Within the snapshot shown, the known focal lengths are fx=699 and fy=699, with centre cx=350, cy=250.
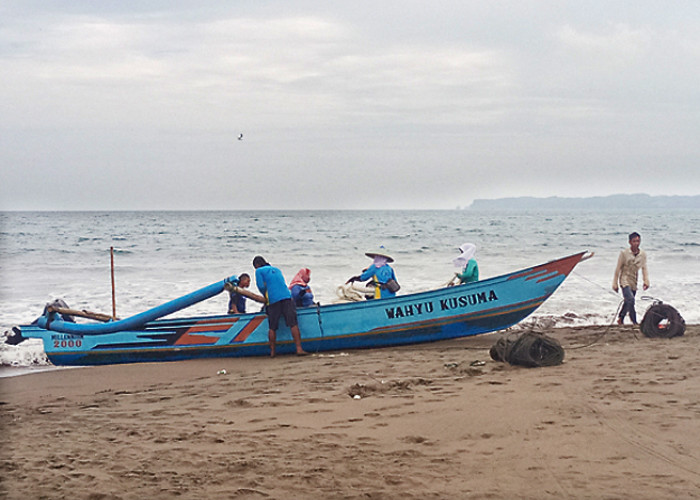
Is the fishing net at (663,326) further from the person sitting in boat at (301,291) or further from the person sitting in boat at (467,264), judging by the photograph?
the person sitting in boat at (301,291)

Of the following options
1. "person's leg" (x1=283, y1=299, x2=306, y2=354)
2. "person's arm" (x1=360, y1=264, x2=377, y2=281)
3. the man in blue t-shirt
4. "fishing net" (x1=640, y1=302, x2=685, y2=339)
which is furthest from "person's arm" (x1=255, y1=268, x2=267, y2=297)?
"fishing net" (x1=640, y1=302, x2=685, y2=339)

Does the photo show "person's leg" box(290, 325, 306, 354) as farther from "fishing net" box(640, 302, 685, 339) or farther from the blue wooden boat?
"fishing net" box(640, 302, 685, 339)

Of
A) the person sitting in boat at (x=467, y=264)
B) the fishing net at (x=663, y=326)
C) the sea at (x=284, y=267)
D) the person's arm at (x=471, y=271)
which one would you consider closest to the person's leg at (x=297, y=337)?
the sea at (x=284, y=267)

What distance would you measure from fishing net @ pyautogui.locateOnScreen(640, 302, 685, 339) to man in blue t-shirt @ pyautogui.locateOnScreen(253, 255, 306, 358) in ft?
15.9

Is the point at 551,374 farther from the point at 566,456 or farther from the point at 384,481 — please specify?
the point at 384,481

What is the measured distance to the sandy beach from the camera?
4.15 metres

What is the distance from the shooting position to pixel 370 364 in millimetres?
8297

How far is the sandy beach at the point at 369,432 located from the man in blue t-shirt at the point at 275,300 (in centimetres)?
127

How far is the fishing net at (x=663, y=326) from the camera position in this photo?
9603 millimetres

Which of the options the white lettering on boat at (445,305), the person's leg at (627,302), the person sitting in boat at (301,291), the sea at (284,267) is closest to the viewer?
the white lettering on boat at (445,305)

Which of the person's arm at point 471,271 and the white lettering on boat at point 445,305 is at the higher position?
the person's arm at point 471,271

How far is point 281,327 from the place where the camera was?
9.52 metres

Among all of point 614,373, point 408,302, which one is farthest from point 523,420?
point 408,302

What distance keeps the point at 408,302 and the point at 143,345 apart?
12.0 feet
